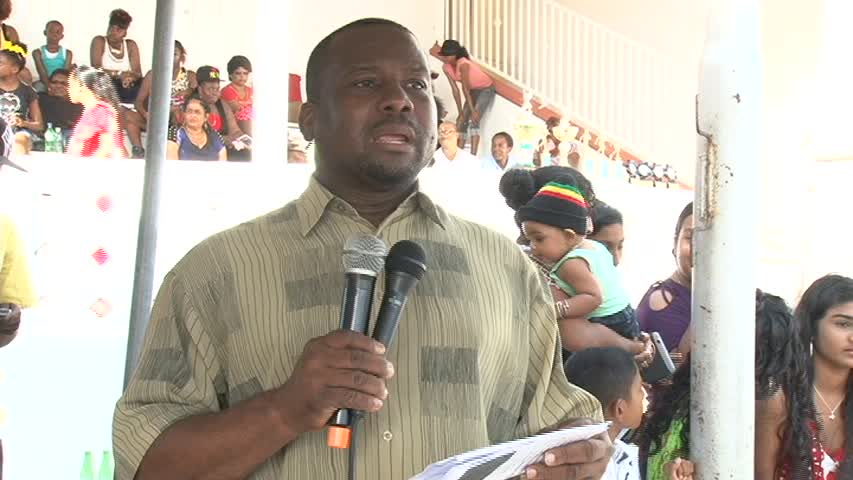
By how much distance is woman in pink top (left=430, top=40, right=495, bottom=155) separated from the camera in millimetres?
10133

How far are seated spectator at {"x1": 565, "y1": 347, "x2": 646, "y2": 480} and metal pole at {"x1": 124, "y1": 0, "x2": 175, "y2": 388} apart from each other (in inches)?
53.7

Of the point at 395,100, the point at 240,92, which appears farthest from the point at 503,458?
the point at 240,92

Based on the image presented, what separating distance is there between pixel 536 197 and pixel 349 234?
2.10 m

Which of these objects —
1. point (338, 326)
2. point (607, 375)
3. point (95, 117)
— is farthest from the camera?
point (95, 117)

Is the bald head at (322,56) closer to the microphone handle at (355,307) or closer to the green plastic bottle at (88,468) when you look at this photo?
the microphone handle at (355,307)

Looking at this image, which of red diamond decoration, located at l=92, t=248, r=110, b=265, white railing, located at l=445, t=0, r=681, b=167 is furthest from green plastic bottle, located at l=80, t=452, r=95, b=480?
white railing, located at l=445, t=0, r=681, b=167

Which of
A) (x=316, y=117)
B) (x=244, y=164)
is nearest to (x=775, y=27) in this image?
(x=244, y=164)

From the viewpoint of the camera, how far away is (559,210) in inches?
139

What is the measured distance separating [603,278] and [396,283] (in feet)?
7.57

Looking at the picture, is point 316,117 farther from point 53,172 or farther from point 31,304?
point 53,172

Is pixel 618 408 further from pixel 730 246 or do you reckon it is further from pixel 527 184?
pixel 527 184

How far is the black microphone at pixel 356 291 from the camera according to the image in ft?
4.11

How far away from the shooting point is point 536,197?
11.9 ft

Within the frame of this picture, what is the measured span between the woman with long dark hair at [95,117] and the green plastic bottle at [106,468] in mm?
3792
